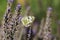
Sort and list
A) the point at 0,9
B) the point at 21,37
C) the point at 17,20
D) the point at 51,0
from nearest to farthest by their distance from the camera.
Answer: the point at 17,20
the point at 21,37
the point at 0,9
the point at 51,0

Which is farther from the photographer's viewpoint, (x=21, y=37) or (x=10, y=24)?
(x=21, y=37)

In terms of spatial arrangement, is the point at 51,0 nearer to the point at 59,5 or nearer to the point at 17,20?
the point at 59,5

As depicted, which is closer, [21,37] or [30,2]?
[21,37]

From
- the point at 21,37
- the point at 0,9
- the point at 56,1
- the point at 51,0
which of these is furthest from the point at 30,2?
the point at 21,37

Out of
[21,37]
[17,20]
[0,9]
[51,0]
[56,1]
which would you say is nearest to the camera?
[17,20]

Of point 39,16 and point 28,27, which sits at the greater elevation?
point 28,27

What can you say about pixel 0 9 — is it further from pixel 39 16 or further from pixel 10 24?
pixel 10 24

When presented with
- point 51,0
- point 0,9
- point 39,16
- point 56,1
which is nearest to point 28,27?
point 0,9

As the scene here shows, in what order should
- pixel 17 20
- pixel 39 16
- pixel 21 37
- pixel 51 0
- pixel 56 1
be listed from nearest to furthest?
pixel 17 20 → pixel 21 37 → pixel 51 0 → pixel 39 16 → pixel 56 1

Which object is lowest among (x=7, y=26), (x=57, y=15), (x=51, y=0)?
Result: (x=57, y=15)
